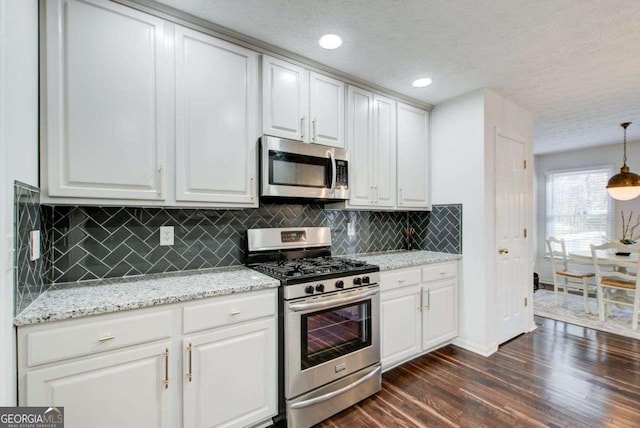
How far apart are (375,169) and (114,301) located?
2.18m

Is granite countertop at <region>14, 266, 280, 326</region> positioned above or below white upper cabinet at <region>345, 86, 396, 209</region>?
below

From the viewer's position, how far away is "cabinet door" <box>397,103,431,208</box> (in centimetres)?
295

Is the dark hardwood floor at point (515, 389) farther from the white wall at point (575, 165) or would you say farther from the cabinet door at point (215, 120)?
the white wall at point (575, 165)

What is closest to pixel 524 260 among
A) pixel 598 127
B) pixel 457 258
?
pixel 457 258

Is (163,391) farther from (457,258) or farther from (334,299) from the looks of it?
(457,258)

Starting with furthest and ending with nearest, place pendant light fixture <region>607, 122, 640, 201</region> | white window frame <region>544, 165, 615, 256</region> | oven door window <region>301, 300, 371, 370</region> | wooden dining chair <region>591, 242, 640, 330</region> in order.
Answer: white window frame <region>544, 165, 615, 256</region>, pendant light fixture <region>607, 122, 640, 201</region>, wooden dining chair <region>591, 242, 640, 330</region>, oven door window <region>301, 300, 371, 370</region>

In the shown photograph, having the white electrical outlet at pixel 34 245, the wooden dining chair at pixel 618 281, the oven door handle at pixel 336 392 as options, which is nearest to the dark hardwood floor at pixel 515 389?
the oven door handle at pixel 336 392

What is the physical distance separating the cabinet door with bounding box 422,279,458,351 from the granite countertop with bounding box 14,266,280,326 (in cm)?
160

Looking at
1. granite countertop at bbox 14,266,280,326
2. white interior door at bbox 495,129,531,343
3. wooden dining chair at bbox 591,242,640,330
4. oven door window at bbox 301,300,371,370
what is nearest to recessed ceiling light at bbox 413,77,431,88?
white interior door at bbox 495,129,531,343

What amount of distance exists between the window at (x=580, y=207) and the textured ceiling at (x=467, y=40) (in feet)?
8.69

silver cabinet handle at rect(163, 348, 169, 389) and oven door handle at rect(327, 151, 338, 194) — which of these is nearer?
silver cabinet handle at rect(163, 348, 169, 389)

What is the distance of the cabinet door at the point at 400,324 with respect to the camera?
2.35 metres

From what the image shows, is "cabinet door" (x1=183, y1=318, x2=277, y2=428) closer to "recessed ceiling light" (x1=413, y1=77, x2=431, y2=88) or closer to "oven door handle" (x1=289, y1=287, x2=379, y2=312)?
"oven door handle" (x1=289, y1=287, x2=379, y2=312)

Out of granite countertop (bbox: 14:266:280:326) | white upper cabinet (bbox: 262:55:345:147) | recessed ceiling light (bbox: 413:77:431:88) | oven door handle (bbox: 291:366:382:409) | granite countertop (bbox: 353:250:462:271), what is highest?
recessed ceiling light (bbox: 413:77:431:88)
